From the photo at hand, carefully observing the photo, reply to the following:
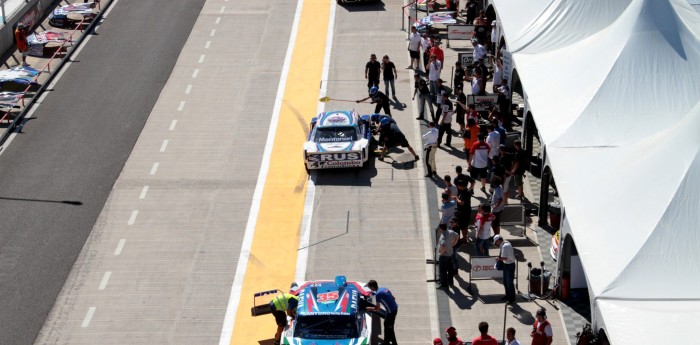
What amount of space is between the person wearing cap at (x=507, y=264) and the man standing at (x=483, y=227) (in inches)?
46.3

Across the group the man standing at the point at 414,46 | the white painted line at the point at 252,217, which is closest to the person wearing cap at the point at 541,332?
the white painted line at the point at 252,217

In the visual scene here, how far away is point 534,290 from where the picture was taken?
90.8 feet

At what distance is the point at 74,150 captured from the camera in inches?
1442

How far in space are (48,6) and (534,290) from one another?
27.9 m

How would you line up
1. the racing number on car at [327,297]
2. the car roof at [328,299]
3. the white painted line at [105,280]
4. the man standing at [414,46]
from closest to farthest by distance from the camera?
the car roof at [328,299] < the racing number on car at [327,297] < the white painted line at [105,280] < the man standing at [414,46]

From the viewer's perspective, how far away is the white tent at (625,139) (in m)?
22.9

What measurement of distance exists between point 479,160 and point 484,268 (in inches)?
203

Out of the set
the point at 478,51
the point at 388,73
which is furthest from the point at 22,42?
the point at 478,51

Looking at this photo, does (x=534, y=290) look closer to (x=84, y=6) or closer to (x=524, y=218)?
(x=524, y=218)

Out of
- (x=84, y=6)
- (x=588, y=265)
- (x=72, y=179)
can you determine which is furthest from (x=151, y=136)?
→ (x=588, y=265)

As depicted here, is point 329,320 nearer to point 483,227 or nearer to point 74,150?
point 483,227

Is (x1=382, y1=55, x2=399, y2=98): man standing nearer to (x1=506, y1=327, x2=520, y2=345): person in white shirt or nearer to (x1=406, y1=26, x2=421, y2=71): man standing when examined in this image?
(x1=406, y1=26, x2=421, y2=71): man standing

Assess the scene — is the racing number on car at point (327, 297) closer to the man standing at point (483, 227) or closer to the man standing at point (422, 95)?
the man standing at point (483, 227)

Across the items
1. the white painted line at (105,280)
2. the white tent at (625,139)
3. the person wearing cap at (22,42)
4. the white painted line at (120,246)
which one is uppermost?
the white tent at (625,139)
